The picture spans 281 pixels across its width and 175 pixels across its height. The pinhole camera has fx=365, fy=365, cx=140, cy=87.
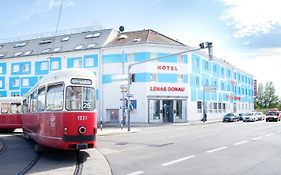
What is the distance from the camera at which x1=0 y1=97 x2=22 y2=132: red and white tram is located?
2795 centimetres

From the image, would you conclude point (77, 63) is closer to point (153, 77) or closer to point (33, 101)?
point (153, 77)

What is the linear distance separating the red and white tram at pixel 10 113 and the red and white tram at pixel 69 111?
1508 cm

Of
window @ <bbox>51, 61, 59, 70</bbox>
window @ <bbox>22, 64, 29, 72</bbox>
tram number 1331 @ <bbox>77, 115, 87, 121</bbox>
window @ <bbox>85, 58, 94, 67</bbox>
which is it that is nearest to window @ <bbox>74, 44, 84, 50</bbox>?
window @ <bbox>85, 58, 94, 67</bbox>

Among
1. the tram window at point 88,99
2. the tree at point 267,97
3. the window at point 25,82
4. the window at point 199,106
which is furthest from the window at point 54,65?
the tree at point 267,97

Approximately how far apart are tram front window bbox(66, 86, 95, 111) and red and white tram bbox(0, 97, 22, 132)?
653 inches

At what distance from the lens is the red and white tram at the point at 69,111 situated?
1241cm

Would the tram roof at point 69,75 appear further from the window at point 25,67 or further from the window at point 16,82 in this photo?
the window at point 16,82

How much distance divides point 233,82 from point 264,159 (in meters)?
61.5

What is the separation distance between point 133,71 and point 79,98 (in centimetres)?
3271

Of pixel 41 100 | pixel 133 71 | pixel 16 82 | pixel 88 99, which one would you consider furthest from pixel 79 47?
pixel 88 99

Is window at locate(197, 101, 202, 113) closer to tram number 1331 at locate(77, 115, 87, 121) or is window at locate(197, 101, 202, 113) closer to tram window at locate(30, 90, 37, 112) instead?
tram window at locate(30, 90, 37, 112)

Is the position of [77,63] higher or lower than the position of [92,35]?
lower

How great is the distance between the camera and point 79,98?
1293 cm

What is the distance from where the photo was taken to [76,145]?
12406mm
